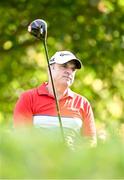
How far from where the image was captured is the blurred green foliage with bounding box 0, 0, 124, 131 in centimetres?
1341

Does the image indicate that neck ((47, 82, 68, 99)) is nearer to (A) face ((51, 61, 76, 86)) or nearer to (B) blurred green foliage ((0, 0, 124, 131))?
(A) face ((51, 61, 76, 86))

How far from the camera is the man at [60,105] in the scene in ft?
17.4

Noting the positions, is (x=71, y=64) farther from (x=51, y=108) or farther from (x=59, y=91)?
(x=51, y=108)

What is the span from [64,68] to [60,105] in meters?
0.32

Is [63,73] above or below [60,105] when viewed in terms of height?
above

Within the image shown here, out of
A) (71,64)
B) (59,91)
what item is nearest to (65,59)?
(71,64)

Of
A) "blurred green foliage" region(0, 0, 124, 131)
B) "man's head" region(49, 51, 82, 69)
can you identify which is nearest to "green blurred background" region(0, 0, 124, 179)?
"blurred green foliage" region(0, 0, 124, 131)

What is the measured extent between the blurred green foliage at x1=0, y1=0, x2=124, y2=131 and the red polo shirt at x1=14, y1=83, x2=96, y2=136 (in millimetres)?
7315

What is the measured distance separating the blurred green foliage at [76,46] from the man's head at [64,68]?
7.06m

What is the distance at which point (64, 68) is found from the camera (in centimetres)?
583

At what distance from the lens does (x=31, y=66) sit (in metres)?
14.5

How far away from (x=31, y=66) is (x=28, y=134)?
13.0 metres

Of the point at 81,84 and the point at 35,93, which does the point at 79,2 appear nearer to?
the point at 81,84

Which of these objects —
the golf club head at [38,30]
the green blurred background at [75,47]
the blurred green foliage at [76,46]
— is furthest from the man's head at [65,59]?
the blurred green foliage at [76,46]
